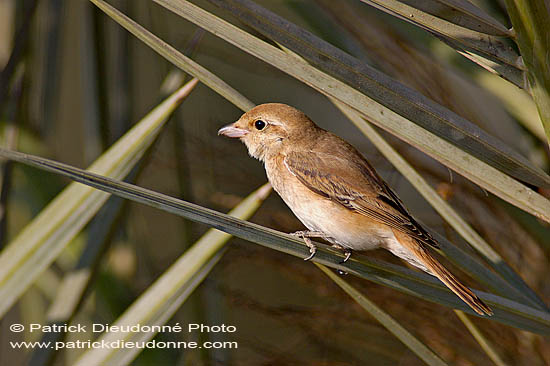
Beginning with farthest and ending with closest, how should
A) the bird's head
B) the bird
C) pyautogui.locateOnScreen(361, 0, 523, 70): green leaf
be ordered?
the bird's head, the bird, pyautogui.locateOnScreen(361, 0, 523, 70): green leaf

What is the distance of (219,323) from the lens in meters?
2.03

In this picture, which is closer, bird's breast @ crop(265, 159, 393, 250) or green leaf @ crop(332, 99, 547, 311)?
green leaf @ crop(332, 99, 547, 311)

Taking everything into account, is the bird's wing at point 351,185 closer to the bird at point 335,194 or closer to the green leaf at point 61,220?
the bird at point 335,194

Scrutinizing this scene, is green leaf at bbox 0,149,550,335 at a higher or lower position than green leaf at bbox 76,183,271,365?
higher

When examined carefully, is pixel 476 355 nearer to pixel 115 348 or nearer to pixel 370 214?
pixel 370 214

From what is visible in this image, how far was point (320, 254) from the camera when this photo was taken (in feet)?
5.32

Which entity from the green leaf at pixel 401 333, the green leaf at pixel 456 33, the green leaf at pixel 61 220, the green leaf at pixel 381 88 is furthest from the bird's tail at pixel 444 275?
the green leaf at pixel 61 220

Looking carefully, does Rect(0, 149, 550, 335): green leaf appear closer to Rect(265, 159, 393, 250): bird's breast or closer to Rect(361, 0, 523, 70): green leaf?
Rect(265, 159, 393, 250): bird's breast

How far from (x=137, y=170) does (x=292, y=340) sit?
1238mm

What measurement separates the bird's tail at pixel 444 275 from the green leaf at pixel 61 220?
844 millimetres

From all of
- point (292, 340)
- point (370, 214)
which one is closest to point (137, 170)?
point (370, 214)

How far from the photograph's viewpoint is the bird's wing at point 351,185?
6.64 ft

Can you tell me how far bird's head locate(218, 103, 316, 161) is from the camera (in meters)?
2.39

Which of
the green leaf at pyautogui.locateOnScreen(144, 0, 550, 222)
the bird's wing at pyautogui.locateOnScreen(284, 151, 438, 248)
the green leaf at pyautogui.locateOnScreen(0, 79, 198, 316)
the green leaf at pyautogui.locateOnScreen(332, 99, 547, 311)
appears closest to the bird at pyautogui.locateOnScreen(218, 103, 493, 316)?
the bird's wing at pyautogui.locateOnScreen(284, 151, 438, 248)
